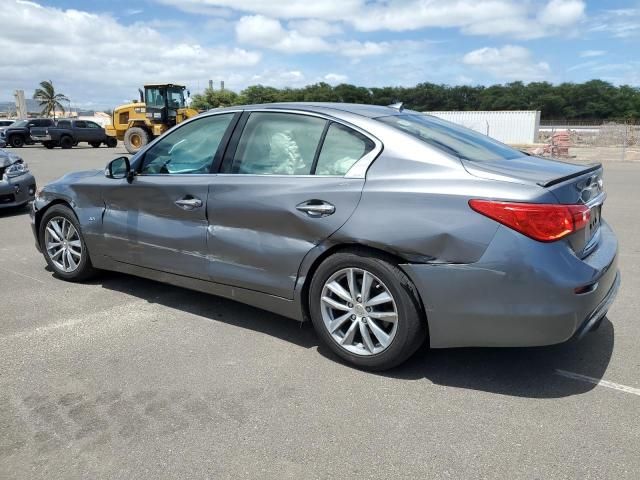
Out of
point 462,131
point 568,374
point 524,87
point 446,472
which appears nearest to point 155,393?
point 446,472

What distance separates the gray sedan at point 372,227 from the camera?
116 inches

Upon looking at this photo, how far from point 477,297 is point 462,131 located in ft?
5.31

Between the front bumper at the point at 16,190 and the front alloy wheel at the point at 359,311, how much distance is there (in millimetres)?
7331

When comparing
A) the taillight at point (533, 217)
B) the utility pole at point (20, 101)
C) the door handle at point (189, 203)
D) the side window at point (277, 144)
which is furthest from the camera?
the utility pole at point (20, 101)

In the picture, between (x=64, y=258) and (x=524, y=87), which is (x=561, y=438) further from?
(x=524, y=87)

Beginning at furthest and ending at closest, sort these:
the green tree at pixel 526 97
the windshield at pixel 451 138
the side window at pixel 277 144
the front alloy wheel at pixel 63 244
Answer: the green tree at pixel 526 97
the front alloy wheel at pixel 63 244
the side window at pixel 277 144
the windshield at pixel 451 138

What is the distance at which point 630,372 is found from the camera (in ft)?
11.2

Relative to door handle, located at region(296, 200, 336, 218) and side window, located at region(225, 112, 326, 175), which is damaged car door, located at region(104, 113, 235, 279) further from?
door handle, located at region(296, 200, 336, 218)

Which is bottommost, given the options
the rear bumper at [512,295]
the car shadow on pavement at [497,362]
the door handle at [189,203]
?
the car shadow on pavement at [497,362]

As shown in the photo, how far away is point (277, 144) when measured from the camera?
12.9 ft

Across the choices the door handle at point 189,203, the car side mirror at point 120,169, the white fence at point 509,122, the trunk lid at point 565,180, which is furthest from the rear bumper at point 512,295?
the white fence at point 509,122

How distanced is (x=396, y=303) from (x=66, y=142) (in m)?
32.8

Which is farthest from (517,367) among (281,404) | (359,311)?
(281,404)

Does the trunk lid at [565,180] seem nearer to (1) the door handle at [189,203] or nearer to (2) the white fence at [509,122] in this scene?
(1) the door handle at [189,203]
